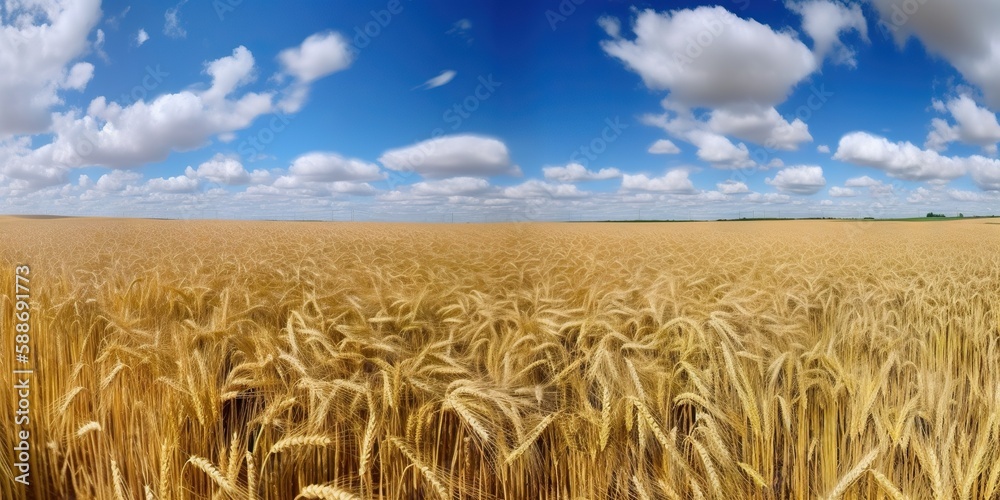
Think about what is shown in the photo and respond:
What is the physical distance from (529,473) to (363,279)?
9.37 feet

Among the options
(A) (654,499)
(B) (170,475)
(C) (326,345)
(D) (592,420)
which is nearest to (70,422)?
(B) (170,475)

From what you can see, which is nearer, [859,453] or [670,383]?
[859,453]

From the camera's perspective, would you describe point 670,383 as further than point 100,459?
Yes

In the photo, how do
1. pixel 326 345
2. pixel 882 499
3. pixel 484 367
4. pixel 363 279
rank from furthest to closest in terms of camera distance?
pixel 363 279 < pixel 484 367 < pixel 326 345 < pixel 882 499

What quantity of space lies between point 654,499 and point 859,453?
0.71 metres

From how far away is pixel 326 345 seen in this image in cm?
206

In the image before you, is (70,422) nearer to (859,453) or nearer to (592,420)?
(592,420)

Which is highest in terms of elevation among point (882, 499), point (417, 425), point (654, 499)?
point (417, 425)

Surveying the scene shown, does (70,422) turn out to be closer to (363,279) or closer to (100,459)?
(100,459)

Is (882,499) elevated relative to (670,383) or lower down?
lower down

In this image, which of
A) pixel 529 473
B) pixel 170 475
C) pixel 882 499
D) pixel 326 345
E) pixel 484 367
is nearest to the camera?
pixel 882 499

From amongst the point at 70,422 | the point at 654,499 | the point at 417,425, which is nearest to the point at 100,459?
the point at 70,422

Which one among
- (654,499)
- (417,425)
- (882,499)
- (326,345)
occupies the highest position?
(326,345)

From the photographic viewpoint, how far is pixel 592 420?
151cm
